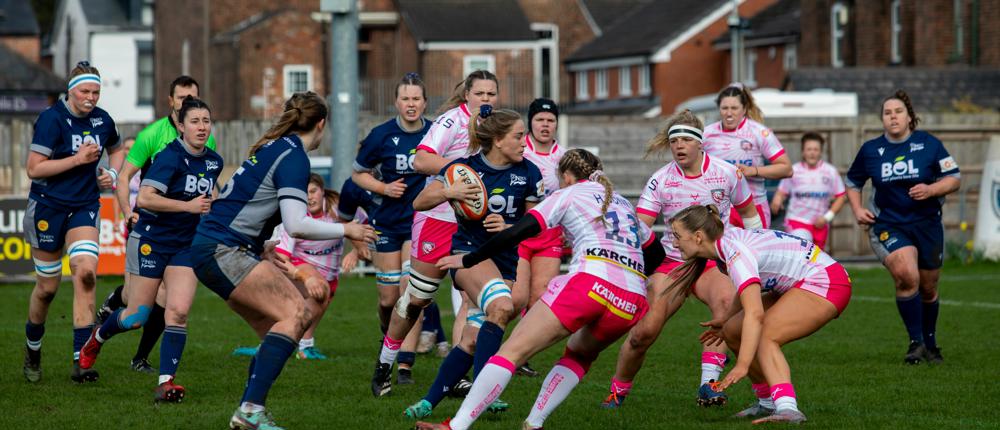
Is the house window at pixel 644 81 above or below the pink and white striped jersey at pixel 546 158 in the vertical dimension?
above

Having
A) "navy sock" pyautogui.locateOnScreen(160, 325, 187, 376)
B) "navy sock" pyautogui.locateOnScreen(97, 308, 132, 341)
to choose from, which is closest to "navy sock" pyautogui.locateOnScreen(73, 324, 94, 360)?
"navy sock" pyautogui.locateOnScreen(97, 308, 132, 341)

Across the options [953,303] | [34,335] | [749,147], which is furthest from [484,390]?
[953,303]

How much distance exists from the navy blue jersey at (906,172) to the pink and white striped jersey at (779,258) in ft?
11.8

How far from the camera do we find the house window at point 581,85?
66125 millimetres

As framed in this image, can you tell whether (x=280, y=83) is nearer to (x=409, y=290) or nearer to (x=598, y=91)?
(x=598, y=91)

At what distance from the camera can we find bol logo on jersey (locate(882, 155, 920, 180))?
11.9 meters

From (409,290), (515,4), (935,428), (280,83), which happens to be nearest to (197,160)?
(409,290)

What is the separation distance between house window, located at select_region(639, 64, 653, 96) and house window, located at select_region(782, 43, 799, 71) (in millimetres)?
7924

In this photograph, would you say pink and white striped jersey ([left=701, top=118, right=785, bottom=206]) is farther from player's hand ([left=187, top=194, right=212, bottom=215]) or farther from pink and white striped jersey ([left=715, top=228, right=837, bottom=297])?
player's hand ([left=187, top=194, right=212, bottom=215])

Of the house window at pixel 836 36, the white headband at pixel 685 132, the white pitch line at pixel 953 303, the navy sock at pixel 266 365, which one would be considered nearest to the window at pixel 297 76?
the house window at pixel 836 36

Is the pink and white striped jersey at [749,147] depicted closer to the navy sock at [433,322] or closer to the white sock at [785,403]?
the navy sock at [433,322]

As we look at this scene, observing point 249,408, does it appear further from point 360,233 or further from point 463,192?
point 463,192

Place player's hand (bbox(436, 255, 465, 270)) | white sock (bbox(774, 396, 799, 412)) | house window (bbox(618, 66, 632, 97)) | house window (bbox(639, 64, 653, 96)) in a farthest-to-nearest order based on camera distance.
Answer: house window (bbox(618, 66, 632, 97)), house window (bbox(639, 64, 653, 96)), white sock (bbox(774, 396, 799, 412)), player's hand (bbox(436, 255, 465, 270))

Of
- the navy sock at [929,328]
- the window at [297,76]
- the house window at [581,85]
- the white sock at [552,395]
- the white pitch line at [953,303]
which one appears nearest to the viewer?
the white sock at [552,395]
